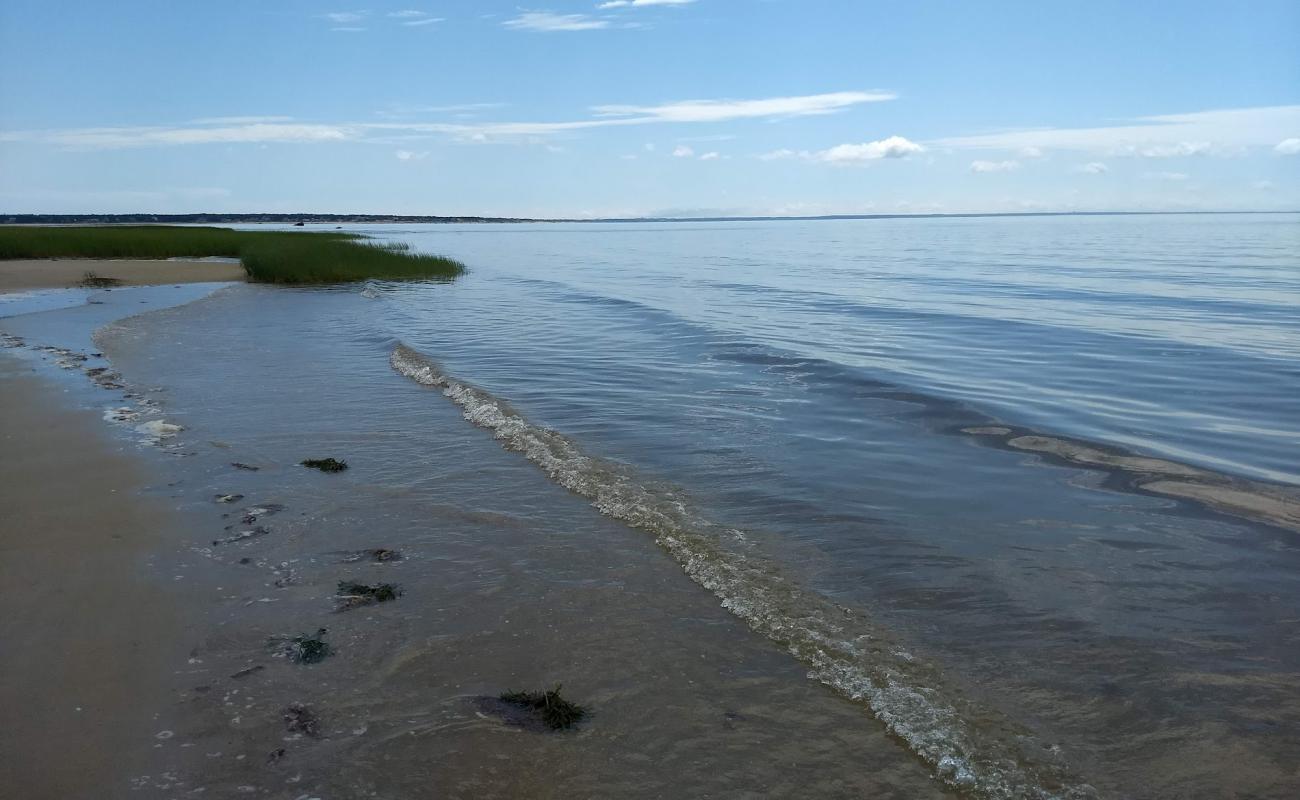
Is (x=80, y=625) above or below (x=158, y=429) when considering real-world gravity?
below

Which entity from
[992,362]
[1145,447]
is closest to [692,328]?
[992,362]

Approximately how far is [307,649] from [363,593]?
2.81 ft

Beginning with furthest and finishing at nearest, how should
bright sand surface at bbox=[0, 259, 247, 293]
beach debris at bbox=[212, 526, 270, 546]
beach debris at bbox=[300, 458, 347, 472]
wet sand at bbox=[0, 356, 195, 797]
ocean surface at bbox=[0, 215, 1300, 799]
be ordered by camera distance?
bright sand surface at bbox=[0, 259, 247, 293] → beach debris at bbox=[300, 458, 347, 472] → beach debris at bbox=[212, 526, 270, 546] → ocean surface at bbox=[0, 215, 1300, 799] → wet sand at bbox=[0, 356, 195, 797]

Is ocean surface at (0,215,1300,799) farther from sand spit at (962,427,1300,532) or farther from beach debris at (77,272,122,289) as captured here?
beach debris at (77,272,122,289)

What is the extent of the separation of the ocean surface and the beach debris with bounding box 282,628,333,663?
0.39 feet

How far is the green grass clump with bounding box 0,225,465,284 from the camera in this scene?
37375mm

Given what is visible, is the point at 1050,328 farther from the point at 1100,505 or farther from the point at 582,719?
the point at 582,719

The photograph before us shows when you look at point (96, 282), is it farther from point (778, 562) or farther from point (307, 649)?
point (778, 562)

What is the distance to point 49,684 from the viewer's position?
4.83 meters

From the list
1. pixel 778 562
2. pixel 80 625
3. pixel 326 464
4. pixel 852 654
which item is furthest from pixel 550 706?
pixel 326 464

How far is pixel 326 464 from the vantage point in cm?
935

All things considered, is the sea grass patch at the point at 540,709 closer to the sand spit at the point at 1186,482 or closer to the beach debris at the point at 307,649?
the beach debris at the point at 307,649

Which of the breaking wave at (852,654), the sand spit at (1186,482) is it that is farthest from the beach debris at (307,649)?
the sand spit at (1186,482)

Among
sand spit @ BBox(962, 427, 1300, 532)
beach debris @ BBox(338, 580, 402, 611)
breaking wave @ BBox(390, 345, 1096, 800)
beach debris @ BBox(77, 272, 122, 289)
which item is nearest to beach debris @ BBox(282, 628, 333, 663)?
beach debris @ BBox(338, 580, 402, 611)
